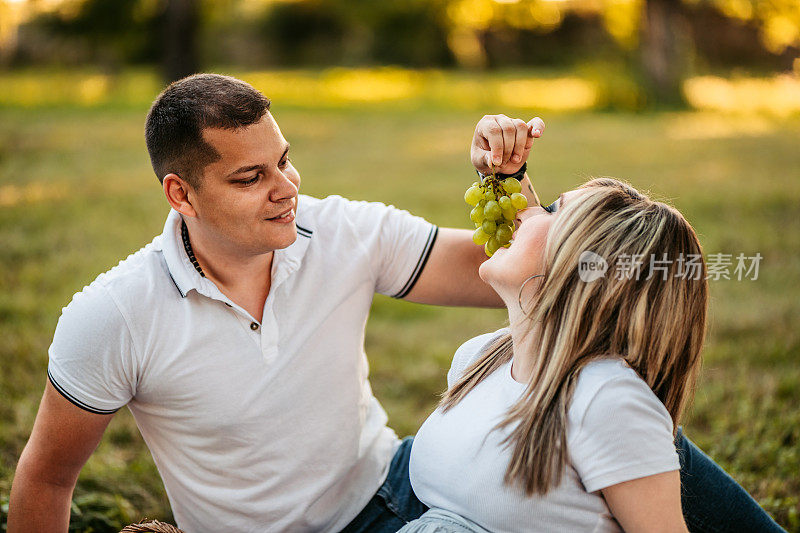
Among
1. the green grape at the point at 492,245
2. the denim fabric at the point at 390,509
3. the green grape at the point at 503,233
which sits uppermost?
the green grape at the point at 503,233

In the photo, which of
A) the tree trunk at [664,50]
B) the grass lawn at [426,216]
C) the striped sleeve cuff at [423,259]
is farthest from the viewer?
the tree trunk at [664,50]

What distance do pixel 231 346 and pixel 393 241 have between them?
23.4 inches

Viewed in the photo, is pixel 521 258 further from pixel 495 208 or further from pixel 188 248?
pixel 188 248

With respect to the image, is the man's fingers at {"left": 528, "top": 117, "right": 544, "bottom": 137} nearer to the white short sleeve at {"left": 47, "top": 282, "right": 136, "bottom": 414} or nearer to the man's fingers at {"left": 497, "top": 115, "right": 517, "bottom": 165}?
the man's fingers at {"left": 497, "top": 115, "right": 517, "bottom": 165}

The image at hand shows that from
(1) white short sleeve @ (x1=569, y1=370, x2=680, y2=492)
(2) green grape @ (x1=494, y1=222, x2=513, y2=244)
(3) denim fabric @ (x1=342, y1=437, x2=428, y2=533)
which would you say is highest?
(2) green grape @ (x1=494, y1=222, x2=513, y2=244)

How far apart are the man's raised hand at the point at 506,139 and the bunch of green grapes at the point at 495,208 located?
7cm

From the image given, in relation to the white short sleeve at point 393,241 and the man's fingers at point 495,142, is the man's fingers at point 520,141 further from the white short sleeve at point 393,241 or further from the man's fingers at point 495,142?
the white short sleeve at point 393,241

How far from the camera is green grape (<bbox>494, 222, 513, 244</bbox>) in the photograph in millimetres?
1955

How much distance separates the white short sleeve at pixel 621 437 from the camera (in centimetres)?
155

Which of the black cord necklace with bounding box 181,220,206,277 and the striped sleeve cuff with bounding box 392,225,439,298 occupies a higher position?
the black cord necklace with bounding box 181,220,206,277

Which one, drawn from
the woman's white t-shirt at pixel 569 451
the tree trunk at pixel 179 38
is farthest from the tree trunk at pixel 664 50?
the woman's white t-shirt at pixel 569 451

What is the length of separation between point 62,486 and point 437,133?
10.2 metres

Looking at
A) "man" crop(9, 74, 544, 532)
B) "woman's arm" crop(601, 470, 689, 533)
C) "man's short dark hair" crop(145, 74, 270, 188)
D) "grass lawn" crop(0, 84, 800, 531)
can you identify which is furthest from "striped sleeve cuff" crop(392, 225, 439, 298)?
"woman's arm" crop(601, 470, 689, 533)

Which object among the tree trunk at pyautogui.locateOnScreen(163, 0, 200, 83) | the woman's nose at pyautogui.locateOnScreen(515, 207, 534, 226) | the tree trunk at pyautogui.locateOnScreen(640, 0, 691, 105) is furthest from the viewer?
the tree trunk at pyautogui.locateOnScreen(163, 0, 200, 83)
